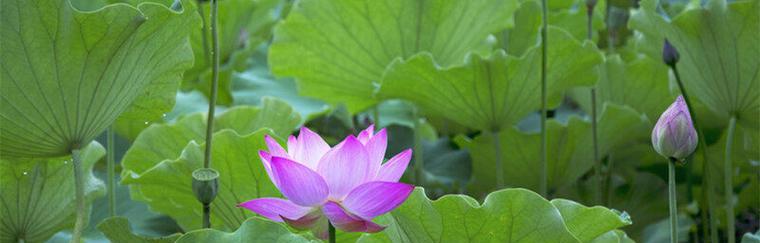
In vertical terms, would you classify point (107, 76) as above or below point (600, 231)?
above

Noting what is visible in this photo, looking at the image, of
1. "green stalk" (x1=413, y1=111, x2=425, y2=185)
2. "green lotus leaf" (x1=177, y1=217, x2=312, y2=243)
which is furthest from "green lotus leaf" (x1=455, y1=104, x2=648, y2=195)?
"green lotus leaf" (x1=177, y1=217, x2=312, y2=243)

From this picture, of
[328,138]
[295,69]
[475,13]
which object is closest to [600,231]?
[475,13]

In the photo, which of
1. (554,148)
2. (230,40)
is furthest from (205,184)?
(230,40)

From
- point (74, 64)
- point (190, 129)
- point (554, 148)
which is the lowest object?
point (554, 148)

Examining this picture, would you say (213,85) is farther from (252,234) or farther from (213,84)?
(252,234)

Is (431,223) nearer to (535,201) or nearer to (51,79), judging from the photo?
(535,201)

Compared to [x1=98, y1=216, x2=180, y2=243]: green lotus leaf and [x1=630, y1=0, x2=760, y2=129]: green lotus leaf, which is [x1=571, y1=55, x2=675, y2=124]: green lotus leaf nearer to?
[x1=630, y1=0, x2=760, y2=129]: green lotus leaf

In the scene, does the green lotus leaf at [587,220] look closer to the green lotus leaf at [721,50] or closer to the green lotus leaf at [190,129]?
the green lotus leaf at [721,50]
